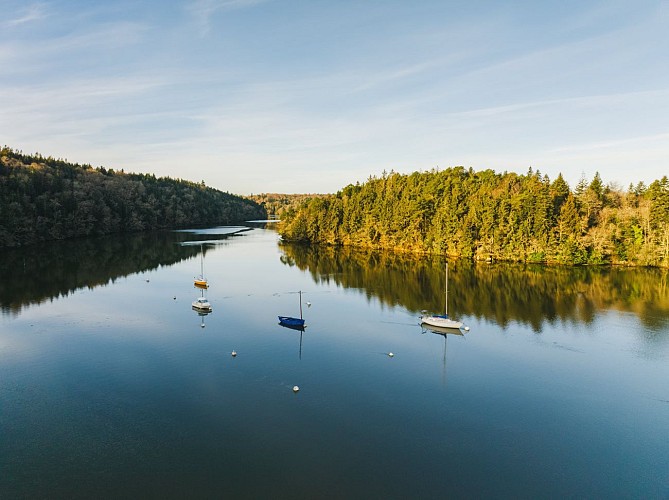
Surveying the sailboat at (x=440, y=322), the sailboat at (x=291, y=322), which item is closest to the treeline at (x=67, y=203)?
the sailboat at (x=291, y=322)

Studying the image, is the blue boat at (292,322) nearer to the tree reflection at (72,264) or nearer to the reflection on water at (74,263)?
the reflection on water at (74,263)

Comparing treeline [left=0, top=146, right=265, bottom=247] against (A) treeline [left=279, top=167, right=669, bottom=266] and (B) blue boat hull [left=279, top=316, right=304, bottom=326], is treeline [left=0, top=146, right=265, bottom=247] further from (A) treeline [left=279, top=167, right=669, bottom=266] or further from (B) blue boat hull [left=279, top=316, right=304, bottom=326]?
(B) blue boat hull [left=279, top=316, right=304, bottom=326]

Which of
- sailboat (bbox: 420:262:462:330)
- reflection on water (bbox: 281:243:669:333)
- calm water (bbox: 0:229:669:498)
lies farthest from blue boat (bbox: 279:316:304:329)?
reflection on water (bbox: 281:243:669:333)

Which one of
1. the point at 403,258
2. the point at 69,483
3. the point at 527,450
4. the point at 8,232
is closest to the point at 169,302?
the point at 69,483

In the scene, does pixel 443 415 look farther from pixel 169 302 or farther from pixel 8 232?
pixel 8 232

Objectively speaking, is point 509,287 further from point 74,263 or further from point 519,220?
point 74,263

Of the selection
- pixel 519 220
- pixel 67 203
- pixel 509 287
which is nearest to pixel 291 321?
pixel 509 287
